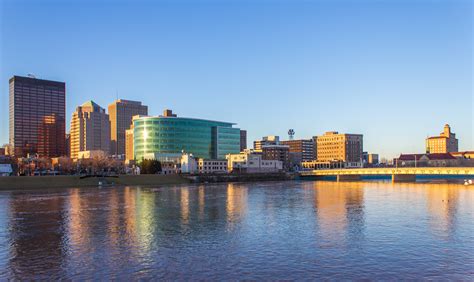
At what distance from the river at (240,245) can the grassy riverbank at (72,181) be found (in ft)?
297

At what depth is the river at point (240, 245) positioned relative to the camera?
105 ft

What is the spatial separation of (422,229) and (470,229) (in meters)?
5.28

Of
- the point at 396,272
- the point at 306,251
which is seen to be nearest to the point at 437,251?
the point at 396,272

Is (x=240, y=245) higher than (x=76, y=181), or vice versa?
(x=240, y=245)

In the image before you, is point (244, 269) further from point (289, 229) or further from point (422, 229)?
point (422, 229)

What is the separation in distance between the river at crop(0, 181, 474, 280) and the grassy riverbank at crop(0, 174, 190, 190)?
90.4 m

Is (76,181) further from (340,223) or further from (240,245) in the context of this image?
(240,245)

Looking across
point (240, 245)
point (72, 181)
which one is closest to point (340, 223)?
point (240, 245)

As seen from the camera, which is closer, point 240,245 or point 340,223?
point 240,245

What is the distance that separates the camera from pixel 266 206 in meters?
77.3

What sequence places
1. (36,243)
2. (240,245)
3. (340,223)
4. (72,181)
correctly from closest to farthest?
(240,245) → (36,243) → (340,223) → (72,181)

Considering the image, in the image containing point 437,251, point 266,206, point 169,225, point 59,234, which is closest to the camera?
point 437,251

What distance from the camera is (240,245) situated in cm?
4125

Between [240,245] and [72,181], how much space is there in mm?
137167
